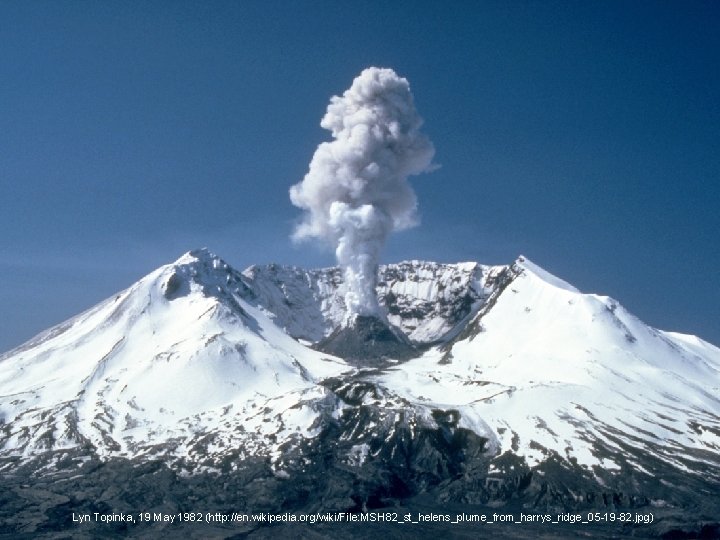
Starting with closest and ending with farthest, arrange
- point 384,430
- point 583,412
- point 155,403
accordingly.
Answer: point 384,430
point 583,412
point 155,403

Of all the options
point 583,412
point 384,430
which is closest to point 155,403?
point 384,430

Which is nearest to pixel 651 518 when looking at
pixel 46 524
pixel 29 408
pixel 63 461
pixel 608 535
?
pixel 608 535

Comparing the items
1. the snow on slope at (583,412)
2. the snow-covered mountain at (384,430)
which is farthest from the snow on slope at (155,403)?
the snow on slope at (583,412)

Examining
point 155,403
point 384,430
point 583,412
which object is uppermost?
point 155,403

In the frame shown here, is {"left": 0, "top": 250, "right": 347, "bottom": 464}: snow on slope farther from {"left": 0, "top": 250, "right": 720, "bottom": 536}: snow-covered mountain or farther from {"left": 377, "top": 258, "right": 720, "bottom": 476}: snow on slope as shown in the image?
{"left": 377, "top": 258, "right": 720, "bottom": 476}: snow on slope

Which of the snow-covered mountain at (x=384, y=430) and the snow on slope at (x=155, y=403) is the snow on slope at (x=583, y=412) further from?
the snow on slope at (x=155, y=403)

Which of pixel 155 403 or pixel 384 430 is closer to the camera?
pixel 384 430

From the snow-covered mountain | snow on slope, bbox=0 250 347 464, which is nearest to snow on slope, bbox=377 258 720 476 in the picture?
the snow-covered mountain

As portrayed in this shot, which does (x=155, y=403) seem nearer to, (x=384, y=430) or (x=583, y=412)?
(x=384, y=430)

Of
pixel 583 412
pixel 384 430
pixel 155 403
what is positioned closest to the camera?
pixel 384 430

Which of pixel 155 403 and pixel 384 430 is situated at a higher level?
pixel 155 403

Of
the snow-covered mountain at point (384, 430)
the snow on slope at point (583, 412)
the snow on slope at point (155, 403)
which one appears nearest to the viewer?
the snow-covered mountain at point (384, 430)

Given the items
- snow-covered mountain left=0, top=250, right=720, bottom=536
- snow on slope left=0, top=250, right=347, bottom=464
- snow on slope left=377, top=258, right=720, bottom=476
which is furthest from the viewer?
snow on slope left=0, top=250, right=347, bottom=464
